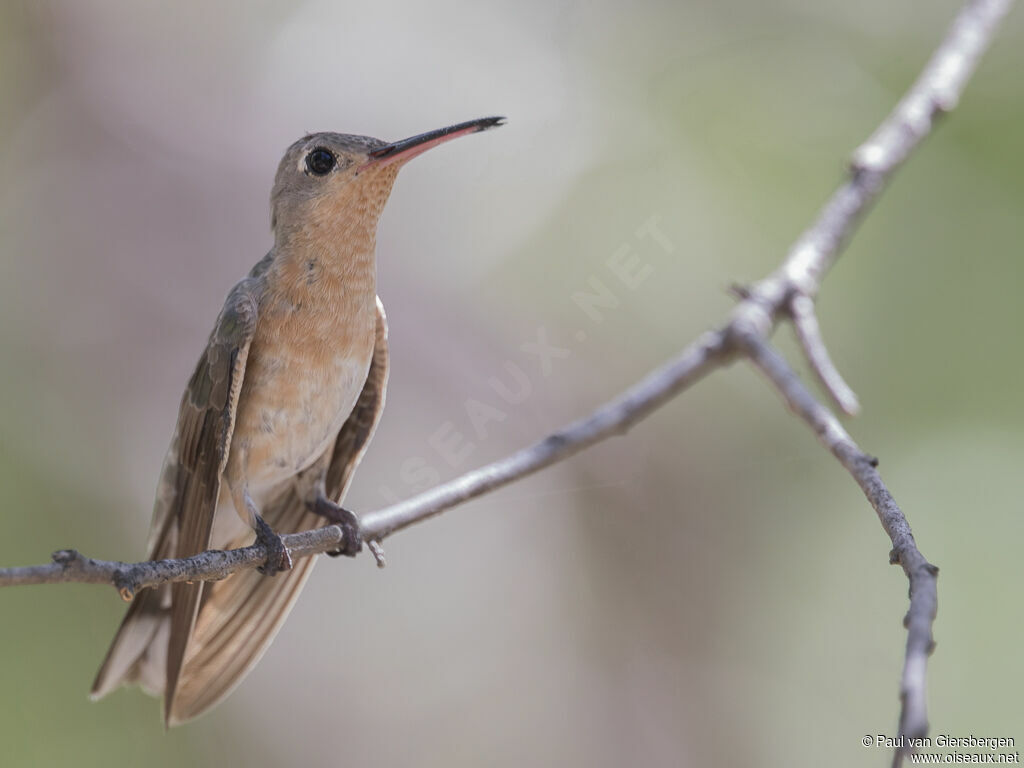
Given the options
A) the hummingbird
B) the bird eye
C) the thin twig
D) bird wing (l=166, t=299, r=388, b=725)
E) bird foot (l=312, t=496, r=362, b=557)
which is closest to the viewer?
the thin twig

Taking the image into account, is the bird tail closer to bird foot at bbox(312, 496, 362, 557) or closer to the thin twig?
bird foot at bbox(312, 496, 362, 557)

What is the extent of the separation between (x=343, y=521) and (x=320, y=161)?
1.31 m

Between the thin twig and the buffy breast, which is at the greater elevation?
the buffy breast

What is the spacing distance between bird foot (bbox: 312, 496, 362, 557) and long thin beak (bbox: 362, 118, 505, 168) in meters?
1.24

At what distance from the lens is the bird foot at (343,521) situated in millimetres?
3369

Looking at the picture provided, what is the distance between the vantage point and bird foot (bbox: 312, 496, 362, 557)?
3369 mm

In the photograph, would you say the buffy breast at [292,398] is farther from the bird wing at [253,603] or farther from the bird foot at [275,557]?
the bird foot at [275,557]

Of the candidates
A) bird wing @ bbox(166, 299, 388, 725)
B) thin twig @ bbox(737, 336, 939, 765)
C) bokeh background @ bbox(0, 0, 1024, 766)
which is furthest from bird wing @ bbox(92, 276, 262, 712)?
bokeh background @ bbox(0, 0, 1024, 766)

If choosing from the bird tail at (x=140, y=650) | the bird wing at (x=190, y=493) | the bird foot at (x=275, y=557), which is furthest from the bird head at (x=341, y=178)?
the bird tail at (x=140, y=650)

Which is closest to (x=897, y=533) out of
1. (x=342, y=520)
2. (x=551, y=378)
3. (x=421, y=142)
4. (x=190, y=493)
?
(x=421, y=142)

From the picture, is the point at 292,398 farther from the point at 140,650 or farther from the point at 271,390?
the point at 140,650

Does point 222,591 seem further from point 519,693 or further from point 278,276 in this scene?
point 519,693

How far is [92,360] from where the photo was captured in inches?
255

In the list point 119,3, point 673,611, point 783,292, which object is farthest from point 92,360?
point 783,292
